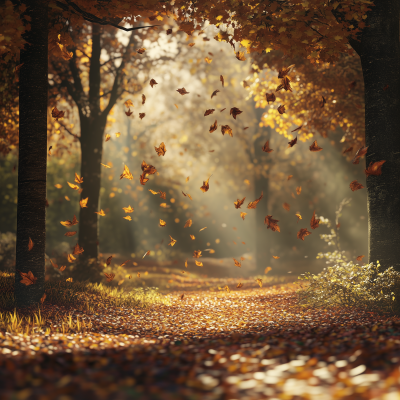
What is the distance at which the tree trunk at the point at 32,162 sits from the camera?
607 cm

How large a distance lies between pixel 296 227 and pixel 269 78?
10773 millimetres

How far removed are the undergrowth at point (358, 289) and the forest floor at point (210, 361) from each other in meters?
0.58

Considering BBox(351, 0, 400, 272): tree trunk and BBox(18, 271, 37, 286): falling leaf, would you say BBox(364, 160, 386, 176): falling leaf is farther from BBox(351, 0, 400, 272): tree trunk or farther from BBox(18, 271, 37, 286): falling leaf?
BBox(18, 271, 37, 286): falling leaf

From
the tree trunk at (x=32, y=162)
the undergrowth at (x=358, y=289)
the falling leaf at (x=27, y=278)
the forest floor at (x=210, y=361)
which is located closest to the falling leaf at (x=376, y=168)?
the undergrowth at (x=358, y=289)

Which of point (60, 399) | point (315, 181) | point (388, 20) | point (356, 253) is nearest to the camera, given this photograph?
point (60, 399)

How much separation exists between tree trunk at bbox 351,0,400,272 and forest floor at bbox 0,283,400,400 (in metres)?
1.56

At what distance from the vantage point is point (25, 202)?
606 centimetres

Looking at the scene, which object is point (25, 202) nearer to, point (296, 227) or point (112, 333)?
point (112, 333)

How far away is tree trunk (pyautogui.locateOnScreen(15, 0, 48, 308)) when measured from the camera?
6.07 meters

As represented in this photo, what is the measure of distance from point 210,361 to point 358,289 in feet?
13.5

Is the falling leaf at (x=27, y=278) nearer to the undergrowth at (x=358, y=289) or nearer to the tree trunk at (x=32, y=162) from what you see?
the tree trunk at (x=32, y=162)

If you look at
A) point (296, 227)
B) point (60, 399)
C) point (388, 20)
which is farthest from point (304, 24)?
point (296, 227)

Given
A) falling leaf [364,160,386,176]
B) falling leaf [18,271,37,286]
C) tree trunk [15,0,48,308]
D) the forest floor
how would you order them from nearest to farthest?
the forest floor → falling leaf [18,271,37,286] → tree trunk [15,0,48,308] → falling leaf [364,160,386,176]

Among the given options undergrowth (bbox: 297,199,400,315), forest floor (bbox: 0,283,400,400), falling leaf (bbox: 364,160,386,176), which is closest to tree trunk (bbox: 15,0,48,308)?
forest floor (bbox: 0,283,400,400)
